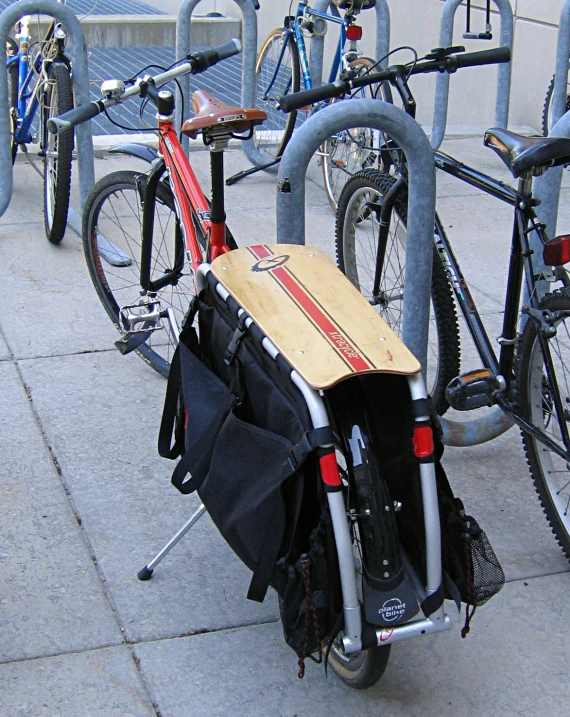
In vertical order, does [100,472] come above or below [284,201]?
below

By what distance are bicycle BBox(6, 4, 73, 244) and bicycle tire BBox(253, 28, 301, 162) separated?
1.27 meters

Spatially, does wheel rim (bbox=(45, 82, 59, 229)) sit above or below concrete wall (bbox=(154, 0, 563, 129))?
below

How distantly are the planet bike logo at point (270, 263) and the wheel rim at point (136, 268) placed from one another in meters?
1.20

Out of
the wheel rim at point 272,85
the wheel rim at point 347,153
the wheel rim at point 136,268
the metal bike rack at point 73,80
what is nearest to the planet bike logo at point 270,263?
the wheel rim at point 136,268

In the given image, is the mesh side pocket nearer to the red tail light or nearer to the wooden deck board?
the wooden deck board

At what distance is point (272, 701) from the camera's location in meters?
2.56

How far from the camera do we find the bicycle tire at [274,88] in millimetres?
6945

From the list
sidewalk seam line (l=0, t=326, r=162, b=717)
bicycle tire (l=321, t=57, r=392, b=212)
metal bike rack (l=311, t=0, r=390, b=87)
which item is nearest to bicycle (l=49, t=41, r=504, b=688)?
sidewalk seam line (l=0, t=326, r=162, b=717)

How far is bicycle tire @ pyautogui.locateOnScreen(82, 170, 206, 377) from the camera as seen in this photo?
412cm

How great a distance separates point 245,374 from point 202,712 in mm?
849

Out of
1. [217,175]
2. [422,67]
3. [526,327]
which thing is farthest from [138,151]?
[526,327]

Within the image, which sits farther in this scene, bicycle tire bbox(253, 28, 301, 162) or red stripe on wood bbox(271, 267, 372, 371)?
bicycle tire bbox(253, 28, 301, 162)

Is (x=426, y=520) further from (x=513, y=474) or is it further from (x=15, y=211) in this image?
(x=15, y=211)

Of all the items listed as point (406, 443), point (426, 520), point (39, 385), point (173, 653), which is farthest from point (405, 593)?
point (39, 385)
